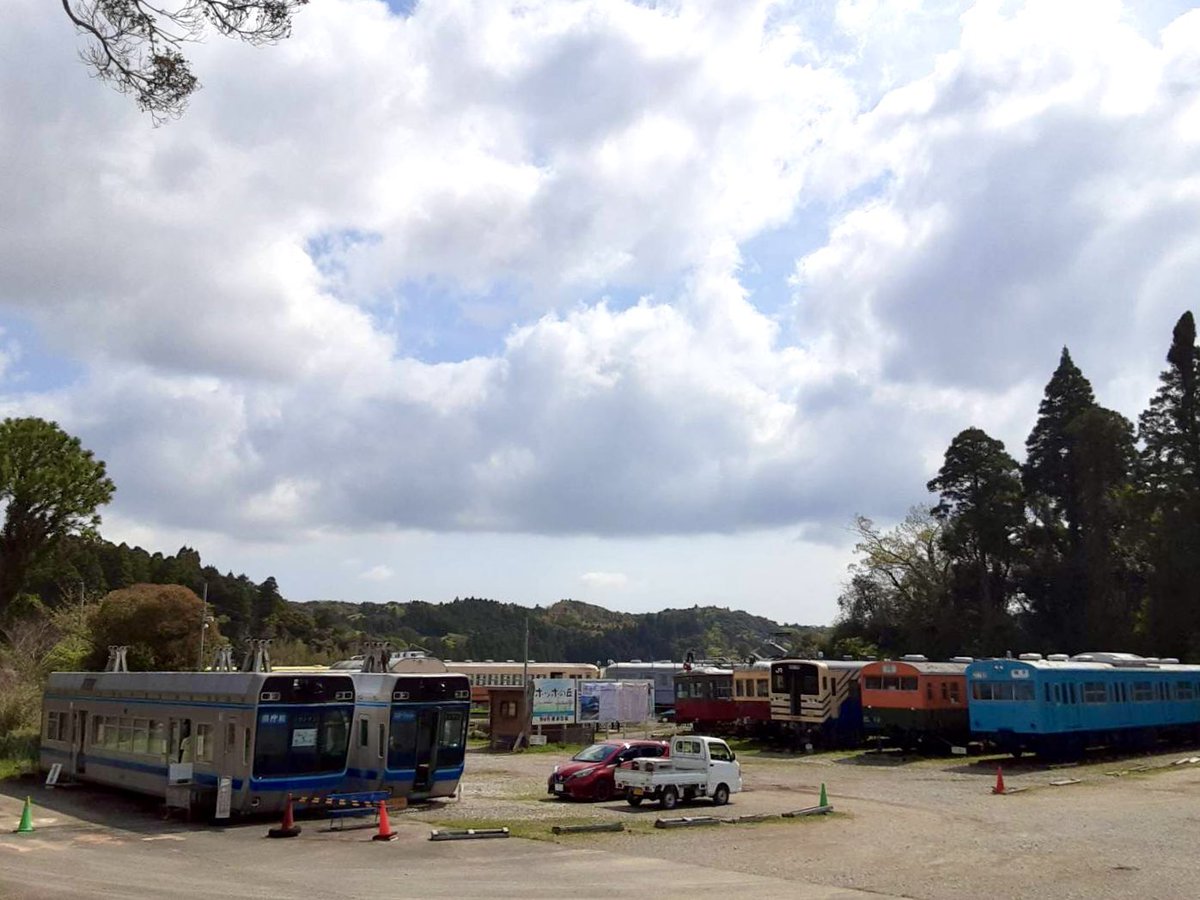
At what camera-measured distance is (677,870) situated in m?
16.5

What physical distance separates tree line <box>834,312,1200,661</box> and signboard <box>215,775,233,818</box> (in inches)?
1853

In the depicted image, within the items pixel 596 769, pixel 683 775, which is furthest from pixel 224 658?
pixel 683 775

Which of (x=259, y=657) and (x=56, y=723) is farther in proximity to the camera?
(x=56, y=723)

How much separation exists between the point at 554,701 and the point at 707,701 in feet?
27.7

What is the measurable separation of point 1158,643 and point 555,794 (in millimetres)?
40234

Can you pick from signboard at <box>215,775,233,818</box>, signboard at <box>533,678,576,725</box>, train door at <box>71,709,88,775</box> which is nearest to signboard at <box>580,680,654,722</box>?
signboard at <box>533,678,576,725</box>

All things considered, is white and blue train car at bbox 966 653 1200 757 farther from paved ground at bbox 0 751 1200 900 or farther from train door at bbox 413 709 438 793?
train door at bbox 413 709 438 793

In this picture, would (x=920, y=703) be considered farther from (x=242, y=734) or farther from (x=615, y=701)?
(x=242, y=734)

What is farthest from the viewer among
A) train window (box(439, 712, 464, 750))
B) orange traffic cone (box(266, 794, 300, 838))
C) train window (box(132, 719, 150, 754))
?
train window (box(439, 712, 464, 750))

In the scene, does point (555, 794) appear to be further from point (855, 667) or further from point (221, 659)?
point (855, 667)

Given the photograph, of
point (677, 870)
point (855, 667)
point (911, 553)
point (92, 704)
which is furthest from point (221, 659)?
point (911, 553)

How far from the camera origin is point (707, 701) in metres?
50.9

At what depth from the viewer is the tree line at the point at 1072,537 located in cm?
5366

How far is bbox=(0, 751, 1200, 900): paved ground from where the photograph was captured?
15086 mm
